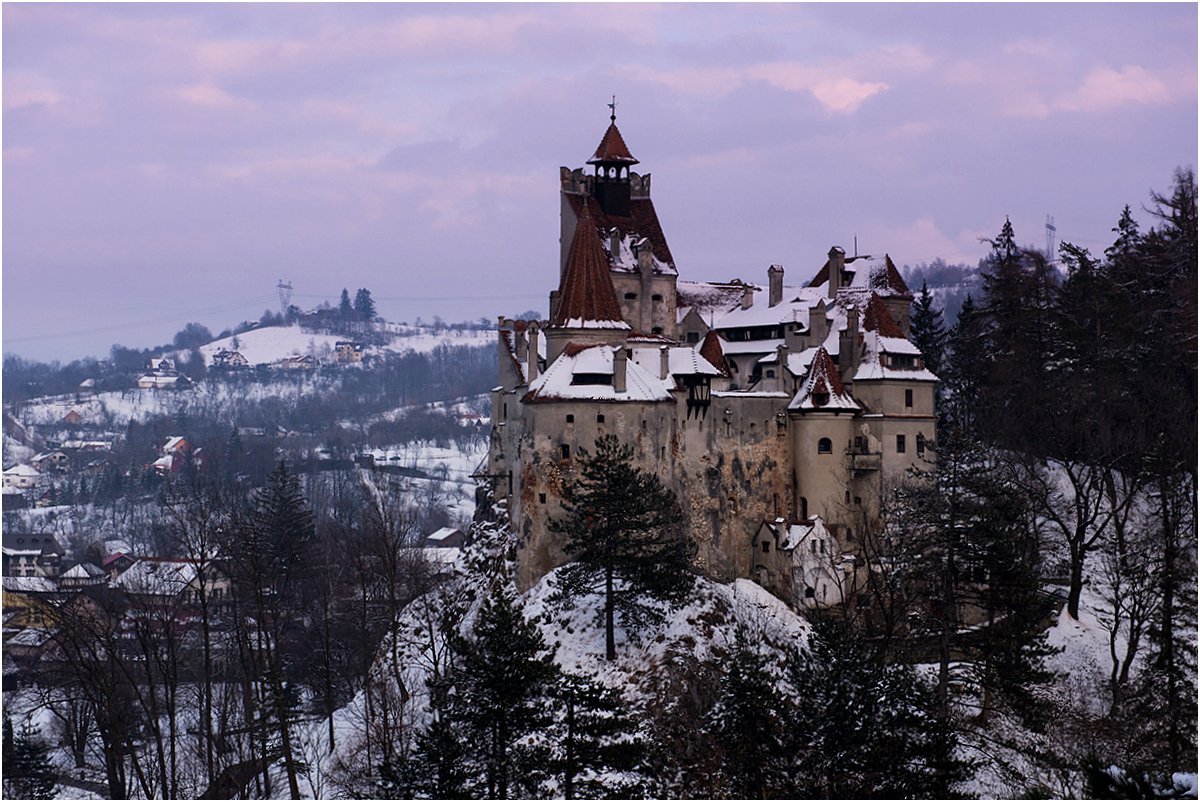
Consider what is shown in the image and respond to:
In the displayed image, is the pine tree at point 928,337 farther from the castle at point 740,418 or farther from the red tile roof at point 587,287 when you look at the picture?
the red tile roof at point 587,287

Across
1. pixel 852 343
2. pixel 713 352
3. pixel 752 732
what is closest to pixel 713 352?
pixel 713 352

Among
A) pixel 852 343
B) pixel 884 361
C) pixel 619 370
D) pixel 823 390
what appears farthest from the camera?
pixel 852 343

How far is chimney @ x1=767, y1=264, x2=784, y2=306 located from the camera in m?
68.7

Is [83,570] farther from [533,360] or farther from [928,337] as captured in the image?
[928,337]

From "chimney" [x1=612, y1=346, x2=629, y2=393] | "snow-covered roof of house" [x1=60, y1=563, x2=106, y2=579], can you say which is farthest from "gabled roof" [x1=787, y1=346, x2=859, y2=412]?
"snow-covered roof of house" [x1=60, y1=563, x2=106, y2=579]

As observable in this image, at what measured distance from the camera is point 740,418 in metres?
62.8

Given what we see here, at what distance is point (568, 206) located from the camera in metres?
71.2

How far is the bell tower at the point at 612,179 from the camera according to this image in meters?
71.9

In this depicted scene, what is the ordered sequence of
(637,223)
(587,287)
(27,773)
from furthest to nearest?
(637,223), (587,287), (27,773)

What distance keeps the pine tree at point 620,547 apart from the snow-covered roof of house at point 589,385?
280cm

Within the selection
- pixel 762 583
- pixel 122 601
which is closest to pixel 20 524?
pixel 122 601

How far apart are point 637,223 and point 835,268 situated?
32.0 ft

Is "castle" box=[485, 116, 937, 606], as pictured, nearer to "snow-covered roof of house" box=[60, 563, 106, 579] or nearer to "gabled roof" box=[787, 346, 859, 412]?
"gabled roof" box=[787, 346, 859, 412]

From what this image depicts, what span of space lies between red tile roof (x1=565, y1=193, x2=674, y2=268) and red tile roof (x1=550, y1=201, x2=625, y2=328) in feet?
20.2
